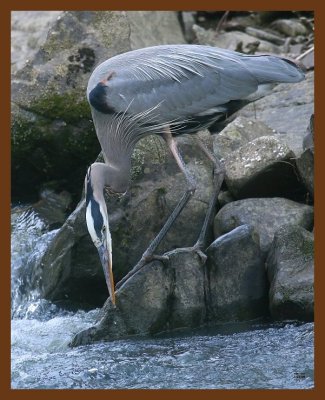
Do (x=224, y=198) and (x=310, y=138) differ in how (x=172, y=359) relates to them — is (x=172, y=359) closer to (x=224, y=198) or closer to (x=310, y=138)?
(x=224, y=198)

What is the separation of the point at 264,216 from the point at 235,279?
0.82 meters

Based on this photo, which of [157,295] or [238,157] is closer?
[157,295]

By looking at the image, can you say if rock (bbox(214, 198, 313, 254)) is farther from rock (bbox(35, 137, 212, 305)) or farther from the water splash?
the water splash

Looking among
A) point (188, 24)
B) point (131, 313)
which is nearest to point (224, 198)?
point (131, 313)

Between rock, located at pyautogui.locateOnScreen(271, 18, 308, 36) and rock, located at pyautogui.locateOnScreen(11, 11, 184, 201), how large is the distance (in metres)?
3.67

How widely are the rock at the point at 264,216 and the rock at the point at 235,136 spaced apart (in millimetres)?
951

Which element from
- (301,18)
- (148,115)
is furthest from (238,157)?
(301,18)

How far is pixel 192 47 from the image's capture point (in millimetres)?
9062

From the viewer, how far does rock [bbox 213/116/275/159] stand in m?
9.95

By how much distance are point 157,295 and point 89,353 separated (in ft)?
2.50

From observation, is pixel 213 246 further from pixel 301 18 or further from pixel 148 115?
pixel 301 18

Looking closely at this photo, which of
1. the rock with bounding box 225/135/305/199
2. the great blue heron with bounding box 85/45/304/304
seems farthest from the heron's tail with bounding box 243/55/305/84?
the rock with bounding box 225/135/305/199

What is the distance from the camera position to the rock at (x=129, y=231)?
9.04 metres

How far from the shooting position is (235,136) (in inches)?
397
